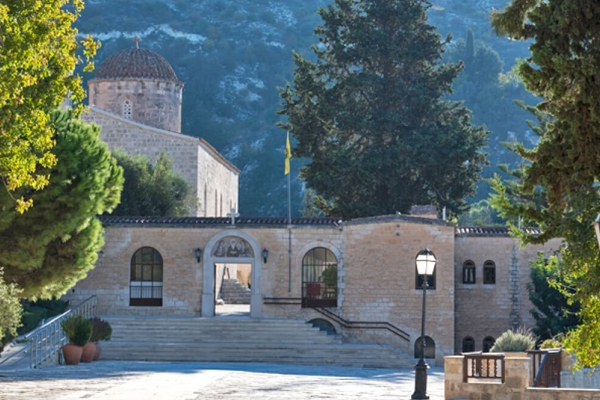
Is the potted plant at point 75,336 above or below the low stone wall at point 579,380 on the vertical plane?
above

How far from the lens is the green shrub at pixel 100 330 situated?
31.7 metres

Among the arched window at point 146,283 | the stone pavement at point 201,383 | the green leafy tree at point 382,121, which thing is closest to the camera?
the stone pavement at point 201,383

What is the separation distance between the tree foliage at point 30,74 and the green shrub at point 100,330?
1512cm

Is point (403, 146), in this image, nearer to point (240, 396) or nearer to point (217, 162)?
point (217, 162)

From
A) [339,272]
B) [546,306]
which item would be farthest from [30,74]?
[546,306]

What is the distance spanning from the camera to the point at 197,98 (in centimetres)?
11712

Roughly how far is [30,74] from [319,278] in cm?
2244

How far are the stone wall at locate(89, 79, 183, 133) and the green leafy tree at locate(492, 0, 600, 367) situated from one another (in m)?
36.0

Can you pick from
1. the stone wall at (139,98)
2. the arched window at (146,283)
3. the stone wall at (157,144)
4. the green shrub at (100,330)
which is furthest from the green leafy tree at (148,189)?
the green shrub at (100,330)

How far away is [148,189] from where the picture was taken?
146 feet

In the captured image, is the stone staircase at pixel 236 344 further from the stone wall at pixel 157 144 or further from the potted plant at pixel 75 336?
the stone wall at pixel 157 144

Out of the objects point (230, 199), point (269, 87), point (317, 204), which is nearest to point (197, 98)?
point (269, 87)

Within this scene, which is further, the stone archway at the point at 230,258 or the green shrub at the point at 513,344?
the stone archway at the point at 230,258

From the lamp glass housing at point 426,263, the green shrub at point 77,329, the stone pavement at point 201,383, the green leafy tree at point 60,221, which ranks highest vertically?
the green leafy tree at point 60,221
